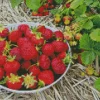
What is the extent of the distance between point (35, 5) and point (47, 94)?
32 cm

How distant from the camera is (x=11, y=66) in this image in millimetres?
1128

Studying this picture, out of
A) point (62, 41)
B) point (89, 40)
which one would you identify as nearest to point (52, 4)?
point (62, 41)

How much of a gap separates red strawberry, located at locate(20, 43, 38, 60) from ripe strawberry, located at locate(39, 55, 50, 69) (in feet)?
0.08

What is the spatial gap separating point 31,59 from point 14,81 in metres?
0.11

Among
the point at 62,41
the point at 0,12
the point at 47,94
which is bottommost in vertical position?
the point at 47,94

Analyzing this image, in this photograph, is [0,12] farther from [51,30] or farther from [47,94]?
[47,94]

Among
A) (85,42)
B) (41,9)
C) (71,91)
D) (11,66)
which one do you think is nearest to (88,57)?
(85,42)

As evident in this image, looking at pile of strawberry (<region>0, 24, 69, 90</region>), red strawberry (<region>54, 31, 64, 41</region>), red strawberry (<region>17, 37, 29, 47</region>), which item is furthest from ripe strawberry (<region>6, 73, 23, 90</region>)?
red strawberry (<region>54, 31, 64, 41</region>)

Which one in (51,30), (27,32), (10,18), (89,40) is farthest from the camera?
(10,18)

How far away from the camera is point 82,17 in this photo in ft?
3.80

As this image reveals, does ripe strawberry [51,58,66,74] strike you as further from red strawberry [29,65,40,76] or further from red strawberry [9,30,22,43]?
red strawberry [9,30,22,43]

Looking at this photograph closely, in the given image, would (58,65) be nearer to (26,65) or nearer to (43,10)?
(26,65)

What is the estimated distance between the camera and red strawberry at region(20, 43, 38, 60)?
1.15 meters

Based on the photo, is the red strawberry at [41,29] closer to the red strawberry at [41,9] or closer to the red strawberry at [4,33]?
the red strawberry at [4,33]
